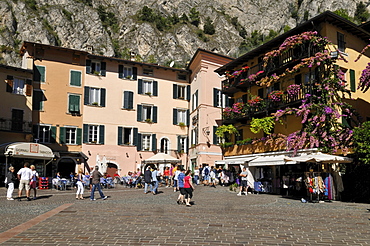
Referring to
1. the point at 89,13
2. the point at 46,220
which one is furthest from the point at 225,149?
the point at 89,13

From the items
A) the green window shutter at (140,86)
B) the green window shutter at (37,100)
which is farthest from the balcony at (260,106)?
the green window shutter at (37,100)

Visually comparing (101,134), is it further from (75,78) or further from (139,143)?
(75,78)

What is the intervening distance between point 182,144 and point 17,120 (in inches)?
657

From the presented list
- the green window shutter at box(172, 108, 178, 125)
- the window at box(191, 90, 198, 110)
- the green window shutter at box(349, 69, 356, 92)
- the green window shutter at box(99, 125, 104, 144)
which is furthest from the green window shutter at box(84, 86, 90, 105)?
the green window shutter at box(349, 69, 356, 92)

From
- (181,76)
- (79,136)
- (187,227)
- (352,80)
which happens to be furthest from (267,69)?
(187,227)

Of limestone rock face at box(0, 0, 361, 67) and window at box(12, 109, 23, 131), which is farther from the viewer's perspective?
limestone rock face at box(0, 0, 361, 67)

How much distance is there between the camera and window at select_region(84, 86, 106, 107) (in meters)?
37.4

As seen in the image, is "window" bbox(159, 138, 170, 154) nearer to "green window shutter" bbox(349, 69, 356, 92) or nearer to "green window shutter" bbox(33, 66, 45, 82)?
"green window shutter" bbox(33, 66, 45, 82)

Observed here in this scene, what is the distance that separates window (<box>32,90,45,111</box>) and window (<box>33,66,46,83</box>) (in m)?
1.15

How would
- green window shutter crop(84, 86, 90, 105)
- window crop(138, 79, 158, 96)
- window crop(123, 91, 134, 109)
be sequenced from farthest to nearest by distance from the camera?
window crop(138, 79, 158, 96) < window crop(123, 91, 134, 109) < green window shutter crop(84, 86, 90, 105)

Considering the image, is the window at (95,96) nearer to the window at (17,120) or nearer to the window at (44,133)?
the window at (44,133)

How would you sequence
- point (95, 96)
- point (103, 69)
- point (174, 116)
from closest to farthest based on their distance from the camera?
point (95, 96) → point (103, 69) → point (174, 116)

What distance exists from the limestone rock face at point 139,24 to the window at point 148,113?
41.5m

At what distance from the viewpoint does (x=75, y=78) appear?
37.3 m
